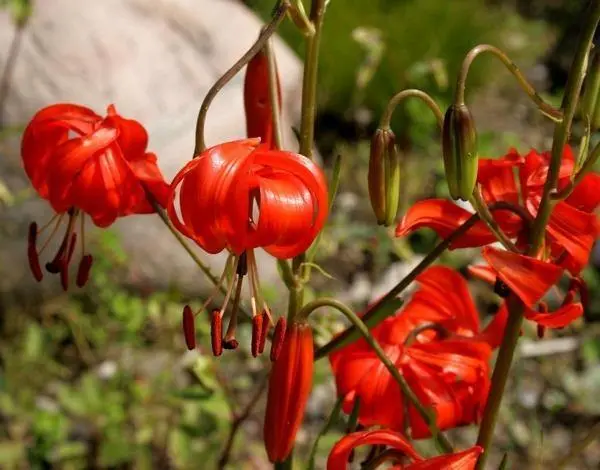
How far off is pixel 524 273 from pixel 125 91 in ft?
6.30

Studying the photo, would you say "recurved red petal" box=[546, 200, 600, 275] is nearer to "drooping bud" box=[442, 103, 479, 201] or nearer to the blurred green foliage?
"drooping bud" box=[442, 103, 479, 201]

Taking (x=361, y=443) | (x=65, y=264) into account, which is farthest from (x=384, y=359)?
(x=65, y=264)

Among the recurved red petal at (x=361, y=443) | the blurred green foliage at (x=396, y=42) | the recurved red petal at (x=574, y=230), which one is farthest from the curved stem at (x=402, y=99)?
the blurred green foliage at (x=396, y=42)

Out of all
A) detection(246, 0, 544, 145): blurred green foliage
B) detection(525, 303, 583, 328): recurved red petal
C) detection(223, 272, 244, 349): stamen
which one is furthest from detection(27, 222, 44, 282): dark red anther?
detection(246, 0, 544, 145): blurred green foliage

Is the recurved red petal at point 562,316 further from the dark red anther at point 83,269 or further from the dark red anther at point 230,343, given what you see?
the dark red anther at point 83,269

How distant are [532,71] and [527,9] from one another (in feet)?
3.26

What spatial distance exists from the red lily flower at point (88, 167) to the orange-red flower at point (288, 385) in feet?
0.52

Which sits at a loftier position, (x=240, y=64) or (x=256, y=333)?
(x=240, y=64)

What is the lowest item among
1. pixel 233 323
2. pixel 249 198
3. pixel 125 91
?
pixel 125 91

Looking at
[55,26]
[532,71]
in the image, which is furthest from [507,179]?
[532,71]

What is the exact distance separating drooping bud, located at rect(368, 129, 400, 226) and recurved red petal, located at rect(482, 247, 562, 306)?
0.10 metres

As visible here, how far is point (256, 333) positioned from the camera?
2.43 ft

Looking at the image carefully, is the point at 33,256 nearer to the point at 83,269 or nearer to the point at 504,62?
the point at 83,269

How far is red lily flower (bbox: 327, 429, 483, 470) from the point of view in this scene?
771 mm
